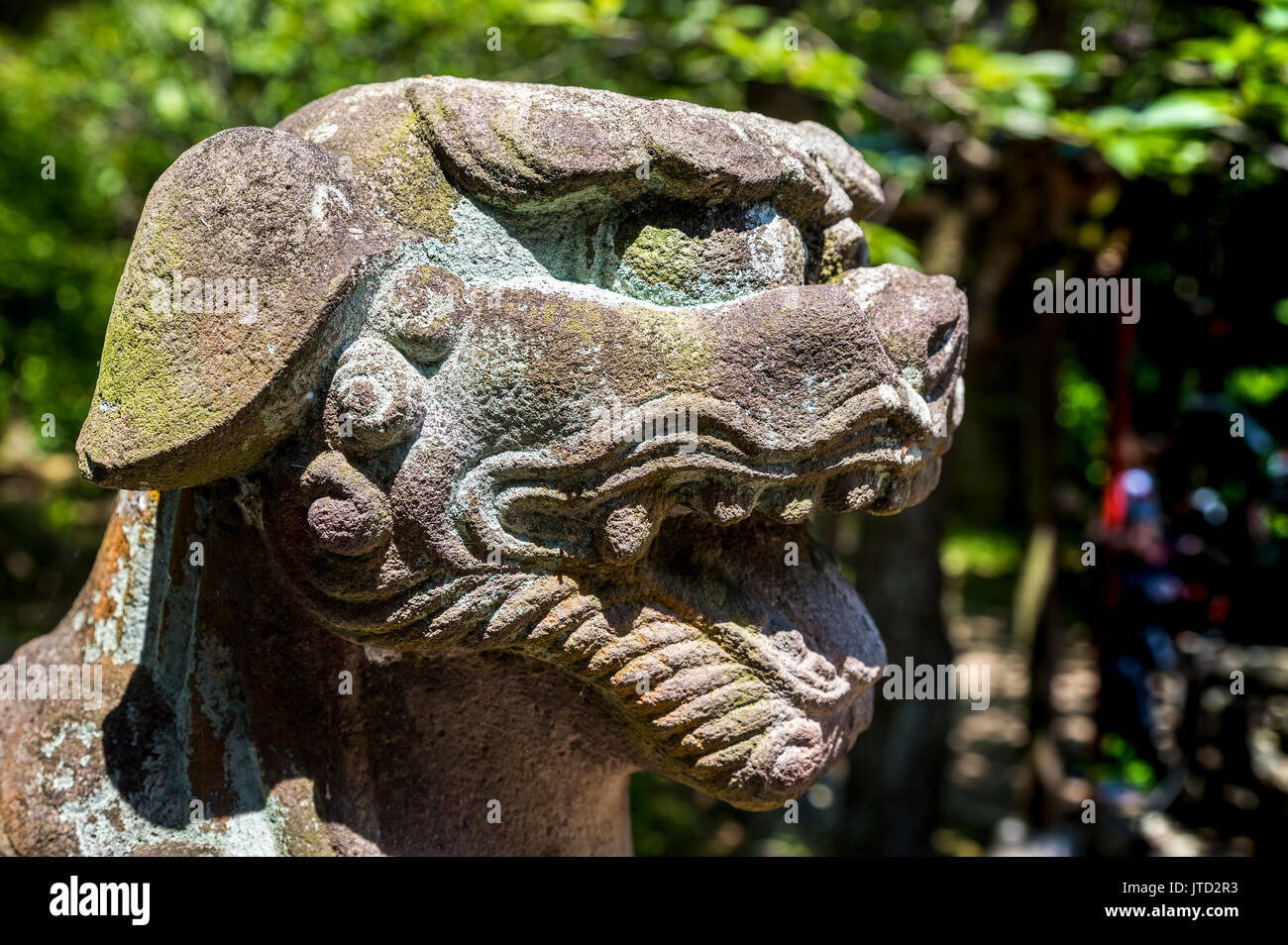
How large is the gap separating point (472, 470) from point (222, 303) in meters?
0.28

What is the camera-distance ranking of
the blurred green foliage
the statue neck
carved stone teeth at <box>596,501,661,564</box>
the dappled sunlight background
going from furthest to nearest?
1. the dappled sunlight background
2. the blurred green foliage
3. the statue neck
4. carved stone teeth at <box>596,501,661,564</box>

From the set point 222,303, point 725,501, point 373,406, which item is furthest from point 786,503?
point 222,303

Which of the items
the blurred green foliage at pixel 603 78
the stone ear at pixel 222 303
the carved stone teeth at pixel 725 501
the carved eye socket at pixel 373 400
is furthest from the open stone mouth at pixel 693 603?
the blurred green foliage at pixel 603 78

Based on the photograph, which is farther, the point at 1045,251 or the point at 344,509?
the point at 1045,251

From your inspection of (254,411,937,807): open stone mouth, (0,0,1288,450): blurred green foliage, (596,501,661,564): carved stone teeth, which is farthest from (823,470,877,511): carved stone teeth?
(0,0,1288,450): blurred green foliage

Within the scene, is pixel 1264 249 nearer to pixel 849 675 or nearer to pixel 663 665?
pixel 849 675

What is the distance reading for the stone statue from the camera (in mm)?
1112

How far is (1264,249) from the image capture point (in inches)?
125

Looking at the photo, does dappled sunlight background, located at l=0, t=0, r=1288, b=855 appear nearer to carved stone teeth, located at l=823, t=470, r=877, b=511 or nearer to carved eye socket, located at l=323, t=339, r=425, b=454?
carved stone teeth, located at l=823, t=470, r=877, b=511

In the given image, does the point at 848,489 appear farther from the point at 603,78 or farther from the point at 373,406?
the point at 603,78

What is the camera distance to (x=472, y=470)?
3.84 feet

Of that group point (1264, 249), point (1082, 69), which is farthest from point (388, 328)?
point (1264, 249)

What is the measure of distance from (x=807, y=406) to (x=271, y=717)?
2.26 feet

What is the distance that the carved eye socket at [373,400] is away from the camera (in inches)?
43.7
